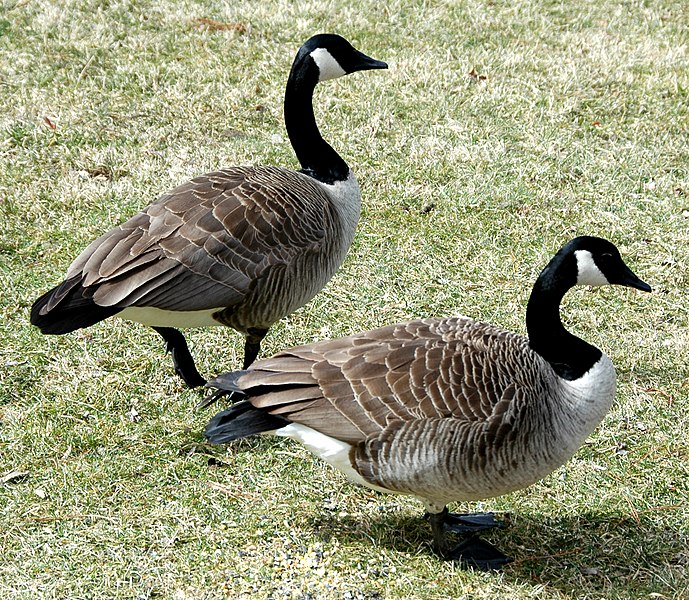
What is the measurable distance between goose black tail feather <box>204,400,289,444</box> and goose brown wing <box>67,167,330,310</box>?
2.68 feet

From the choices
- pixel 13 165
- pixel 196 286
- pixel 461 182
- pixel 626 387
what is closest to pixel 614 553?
pixel 626 387

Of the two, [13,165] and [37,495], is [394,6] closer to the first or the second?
[13,165]

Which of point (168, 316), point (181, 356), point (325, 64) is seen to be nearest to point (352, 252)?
point (325, 64)

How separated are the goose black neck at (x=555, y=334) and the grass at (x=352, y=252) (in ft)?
2.59

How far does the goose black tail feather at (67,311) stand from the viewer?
401 cm

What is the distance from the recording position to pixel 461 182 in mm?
6867

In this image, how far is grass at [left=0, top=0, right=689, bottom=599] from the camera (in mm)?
3852

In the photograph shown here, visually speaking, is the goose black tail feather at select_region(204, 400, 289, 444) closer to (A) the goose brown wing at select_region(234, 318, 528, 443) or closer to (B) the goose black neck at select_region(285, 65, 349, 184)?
(A) the goose brown wing at select_region(234, 318, 528, 443)

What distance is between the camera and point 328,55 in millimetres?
5266

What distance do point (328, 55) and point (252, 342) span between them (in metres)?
1.81

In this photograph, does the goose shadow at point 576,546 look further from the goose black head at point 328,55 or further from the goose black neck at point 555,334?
the goose black head at point 328,55

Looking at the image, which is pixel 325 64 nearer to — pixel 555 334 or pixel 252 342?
pixel 252 342

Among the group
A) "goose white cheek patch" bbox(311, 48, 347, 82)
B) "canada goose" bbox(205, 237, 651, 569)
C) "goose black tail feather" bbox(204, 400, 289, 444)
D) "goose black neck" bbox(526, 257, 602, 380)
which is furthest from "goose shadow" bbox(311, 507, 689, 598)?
"goose white cheek patch" bbox(311, 48, 347, 82)

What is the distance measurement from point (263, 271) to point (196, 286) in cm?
36
